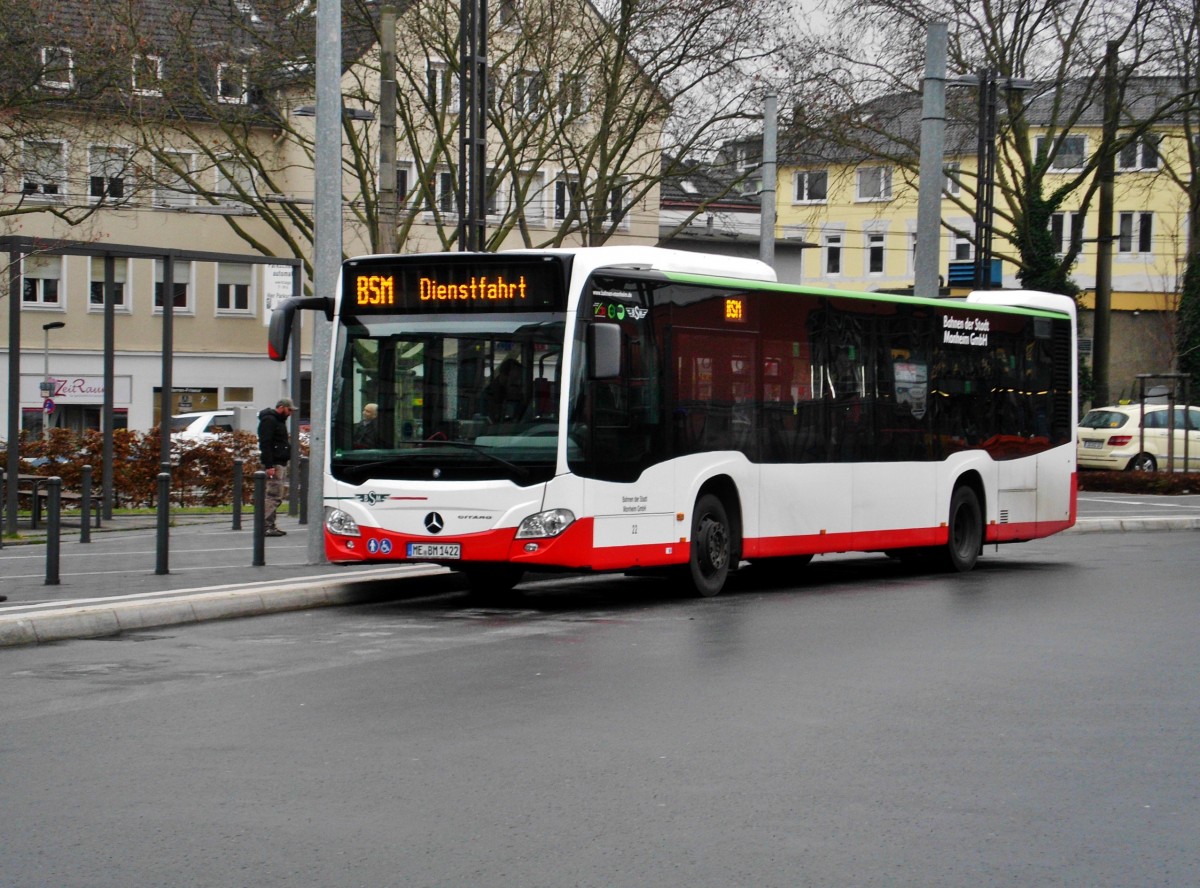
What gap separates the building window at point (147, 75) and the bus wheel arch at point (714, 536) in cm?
1943

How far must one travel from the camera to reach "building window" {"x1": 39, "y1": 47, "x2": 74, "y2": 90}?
25.0m

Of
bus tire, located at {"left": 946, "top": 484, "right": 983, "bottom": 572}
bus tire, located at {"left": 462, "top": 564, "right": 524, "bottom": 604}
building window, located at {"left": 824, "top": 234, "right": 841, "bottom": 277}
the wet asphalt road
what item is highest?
building window, located at {"left": 824, "top": 234, "right": 841, "bottom": 277}

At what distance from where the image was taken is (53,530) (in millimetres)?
14461

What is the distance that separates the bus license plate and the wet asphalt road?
51cm

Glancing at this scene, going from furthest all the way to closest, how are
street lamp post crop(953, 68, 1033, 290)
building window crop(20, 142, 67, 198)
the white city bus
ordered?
1. street lamp post crop(953, 68, 1033, 290)
2. building window crop(20, 142, 67, 198)
3. the white city bus

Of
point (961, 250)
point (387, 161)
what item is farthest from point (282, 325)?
point (961, 250)

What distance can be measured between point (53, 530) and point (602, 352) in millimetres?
4841

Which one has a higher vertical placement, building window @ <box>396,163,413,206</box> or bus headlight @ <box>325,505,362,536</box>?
building window @ <box>396,163,413,206</box>

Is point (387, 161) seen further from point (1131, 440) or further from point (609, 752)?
point (1131, 440)

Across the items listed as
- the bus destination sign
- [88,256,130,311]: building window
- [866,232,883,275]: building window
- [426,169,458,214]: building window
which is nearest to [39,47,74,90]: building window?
[426,169,458,214]: building window

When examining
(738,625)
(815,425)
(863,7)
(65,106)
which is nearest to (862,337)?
(815,425)

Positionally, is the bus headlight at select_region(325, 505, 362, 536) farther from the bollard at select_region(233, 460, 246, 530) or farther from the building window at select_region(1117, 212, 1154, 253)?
the building window at select_region(1117, 212, 1154, 253)

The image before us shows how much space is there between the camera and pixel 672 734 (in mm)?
8211

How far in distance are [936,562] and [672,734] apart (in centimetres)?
1150
